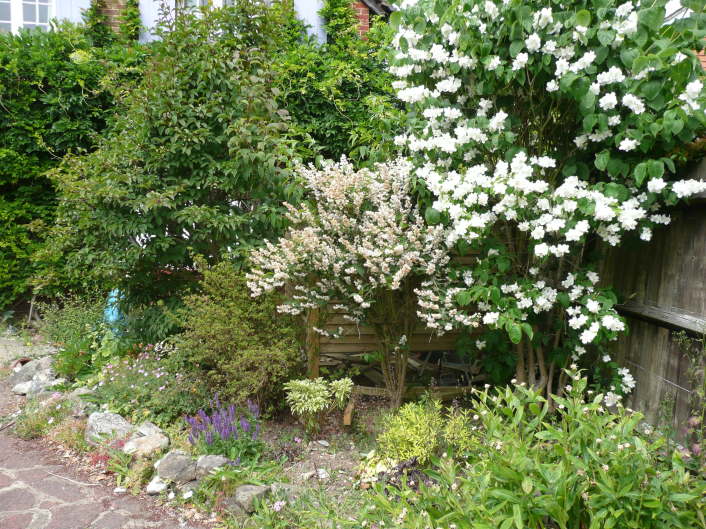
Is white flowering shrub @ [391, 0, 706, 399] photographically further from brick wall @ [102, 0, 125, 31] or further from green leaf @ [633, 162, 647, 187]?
brick wall @ [102, 0, 125, 31]

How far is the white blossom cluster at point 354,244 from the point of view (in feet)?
12.4

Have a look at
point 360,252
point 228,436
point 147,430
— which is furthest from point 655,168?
point 147,430

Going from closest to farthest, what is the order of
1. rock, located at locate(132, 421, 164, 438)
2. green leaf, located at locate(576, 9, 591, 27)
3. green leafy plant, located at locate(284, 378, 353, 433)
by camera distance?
green leaf, located at locate(576, 9, 591, 27)
green leafy plant, located at locate(284, 378, 353, 433)
rock, located at locate(132, 421, 164, 438)

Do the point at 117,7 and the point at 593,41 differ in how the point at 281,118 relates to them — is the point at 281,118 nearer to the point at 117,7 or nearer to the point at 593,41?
the point at 593,41

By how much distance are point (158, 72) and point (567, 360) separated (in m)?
4.20

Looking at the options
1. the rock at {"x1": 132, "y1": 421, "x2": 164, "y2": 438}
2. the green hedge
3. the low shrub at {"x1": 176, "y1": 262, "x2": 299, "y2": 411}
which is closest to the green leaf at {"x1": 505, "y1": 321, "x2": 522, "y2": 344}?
the low shrub at {"x1": 176, "y1": 262, "x2": 299, "y2": 411}

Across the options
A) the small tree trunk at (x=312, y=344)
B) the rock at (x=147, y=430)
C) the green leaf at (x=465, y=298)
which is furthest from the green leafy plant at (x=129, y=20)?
the green leaf at (x=465, y=298)

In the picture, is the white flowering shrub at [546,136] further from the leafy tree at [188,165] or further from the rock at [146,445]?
the rock at [146,445]

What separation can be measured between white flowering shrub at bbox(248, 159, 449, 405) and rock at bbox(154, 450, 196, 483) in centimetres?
119

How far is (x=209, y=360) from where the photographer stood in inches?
169

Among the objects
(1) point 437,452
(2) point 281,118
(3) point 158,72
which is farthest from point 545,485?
(3) point 158,72

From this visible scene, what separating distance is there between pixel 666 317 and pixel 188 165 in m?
3.88

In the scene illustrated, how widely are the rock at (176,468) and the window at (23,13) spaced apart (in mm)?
6565

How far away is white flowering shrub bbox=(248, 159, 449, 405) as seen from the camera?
12.4ft
